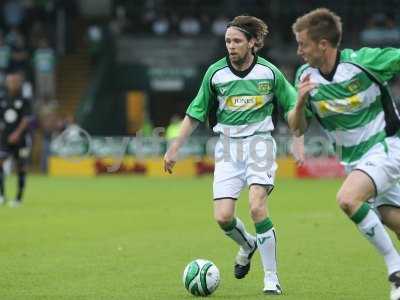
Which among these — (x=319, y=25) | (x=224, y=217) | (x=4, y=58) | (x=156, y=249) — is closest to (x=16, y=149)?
(x=156, y=249)

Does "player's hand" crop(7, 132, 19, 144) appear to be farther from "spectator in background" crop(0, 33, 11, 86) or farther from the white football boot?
"spectator in background" crop(0, 33, 11, 86)

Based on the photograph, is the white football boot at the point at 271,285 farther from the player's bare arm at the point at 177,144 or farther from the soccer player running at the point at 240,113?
the player's bare arm at the point at 177,144

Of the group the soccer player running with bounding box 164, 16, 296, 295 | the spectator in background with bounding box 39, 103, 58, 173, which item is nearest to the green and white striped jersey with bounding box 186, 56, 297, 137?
the soccer player running with bounding box 164, 16, 296, 295

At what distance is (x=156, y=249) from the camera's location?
13562 millimetres

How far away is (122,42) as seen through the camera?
35625 mm

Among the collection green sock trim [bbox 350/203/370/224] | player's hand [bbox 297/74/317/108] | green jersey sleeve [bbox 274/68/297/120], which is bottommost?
green sock trim [bbox 350/203/370/224]

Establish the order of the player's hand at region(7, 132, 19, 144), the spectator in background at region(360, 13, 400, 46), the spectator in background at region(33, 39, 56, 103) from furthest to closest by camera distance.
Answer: the spectator in background at region(33, 39, 56, 103), the spectator in background at region(360, 13, 400, 46), the player's hand at region(7, 132, 19, 144)

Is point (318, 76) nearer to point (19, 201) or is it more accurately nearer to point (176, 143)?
point (176, 143)

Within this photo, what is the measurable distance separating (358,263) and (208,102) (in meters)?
2.83

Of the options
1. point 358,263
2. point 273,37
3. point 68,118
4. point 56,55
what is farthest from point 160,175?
point 358,263

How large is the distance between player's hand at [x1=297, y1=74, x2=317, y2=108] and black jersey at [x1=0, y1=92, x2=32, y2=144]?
1265 cm

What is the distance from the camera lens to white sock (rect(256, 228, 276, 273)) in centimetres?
989

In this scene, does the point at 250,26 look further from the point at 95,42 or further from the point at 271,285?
the point at 95,42

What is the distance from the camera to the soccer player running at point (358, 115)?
8602 millimetres
